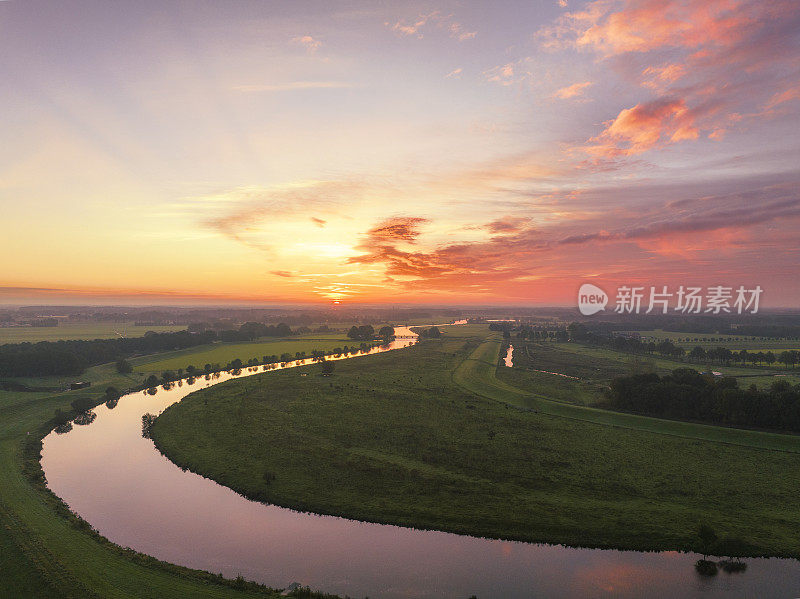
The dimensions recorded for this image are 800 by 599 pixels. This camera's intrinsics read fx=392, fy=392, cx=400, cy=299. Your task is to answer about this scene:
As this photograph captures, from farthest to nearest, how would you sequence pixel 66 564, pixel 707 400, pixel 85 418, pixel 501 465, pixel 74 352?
pixel 74 352 → pixel 85 418 → pixel 707 400 → pixel 501 465 → pixel 66 564

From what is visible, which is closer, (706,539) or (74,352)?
(706,539)

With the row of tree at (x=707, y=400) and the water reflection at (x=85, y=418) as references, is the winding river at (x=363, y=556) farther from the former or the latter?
the row of tree at (x=707, y=400)

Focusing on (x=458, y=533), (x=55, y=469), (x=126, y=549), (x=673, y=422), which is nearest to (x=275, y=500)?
(x=126, y=549)

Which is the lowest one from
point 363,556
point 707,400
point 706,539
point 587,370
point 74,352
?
point 363,556

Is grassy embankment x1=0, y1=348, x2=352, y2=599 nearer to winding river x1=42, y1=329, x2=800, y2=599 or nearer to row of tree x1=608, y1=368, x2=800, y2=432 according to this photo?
winding river x1=42, y1=329, x2=800, y2=599

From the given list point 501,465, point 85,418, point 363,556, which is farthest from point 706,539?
point 85,418

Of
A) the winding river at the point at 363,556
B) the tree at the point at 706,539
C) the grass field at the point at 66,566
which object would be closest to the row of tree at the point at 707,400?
the winding river at the point at 363,556

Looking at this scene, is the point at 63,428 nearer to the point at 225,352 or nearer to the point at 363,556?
the point at 363,556

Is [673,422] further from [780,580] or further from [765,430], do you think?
[780,580]
